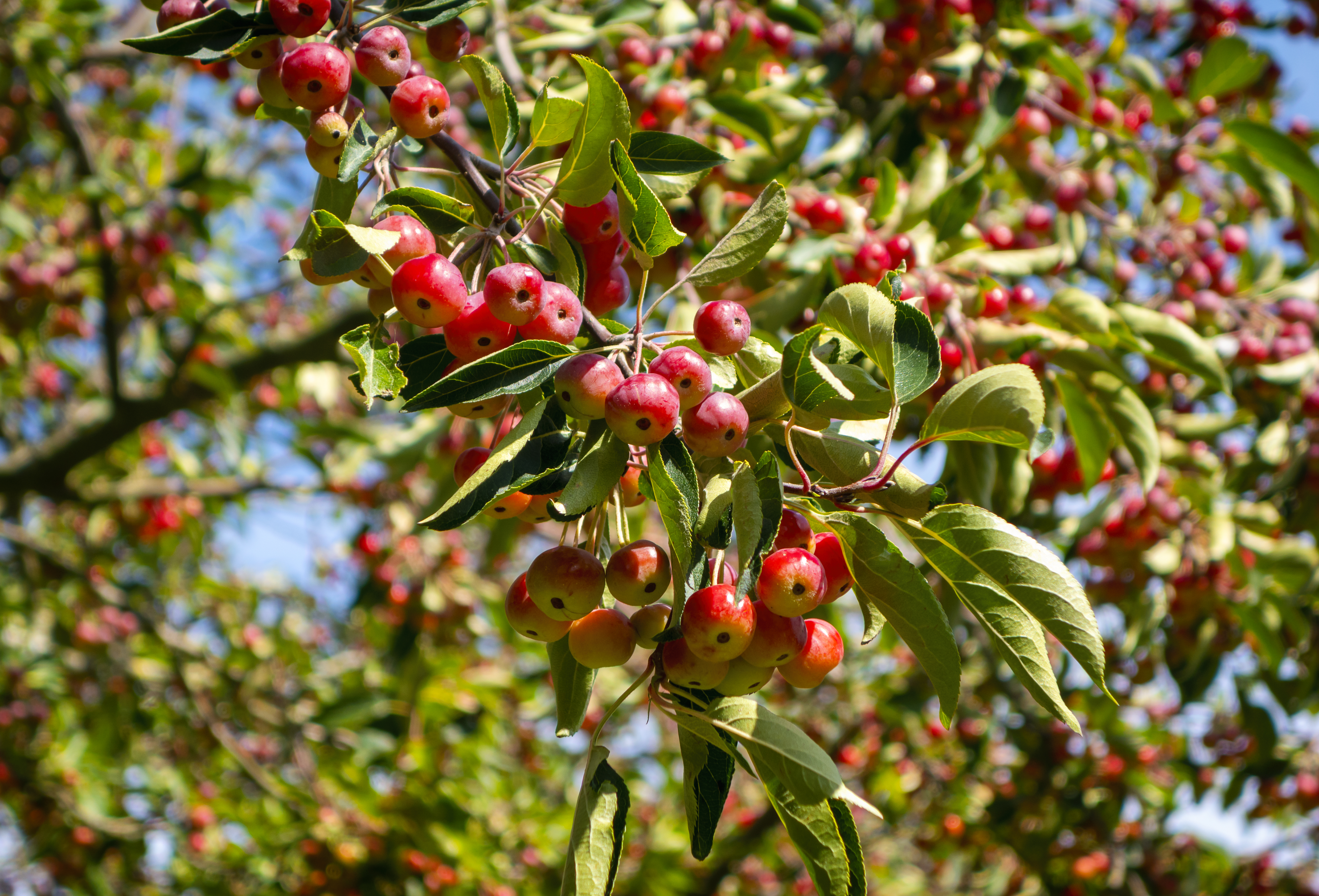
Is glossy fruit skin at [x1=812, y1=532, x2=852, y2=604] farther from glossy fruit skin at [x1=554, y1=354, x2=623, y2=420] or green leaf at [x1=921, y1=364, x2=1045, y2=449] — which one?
glossy fruit skin at [x1=554, y1=354, x2=623, y2=420]

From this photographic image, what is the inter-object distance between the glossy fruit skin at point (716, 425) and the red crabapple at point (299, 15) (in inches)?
25.8

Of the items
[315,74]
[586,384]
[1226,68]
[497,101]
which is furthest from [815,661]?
[1226,68]

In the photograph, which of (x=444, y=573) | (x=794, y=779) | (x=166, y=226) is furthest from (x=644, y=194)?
(x=166, y=226)

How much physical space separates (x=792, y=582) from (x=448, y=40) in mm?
875

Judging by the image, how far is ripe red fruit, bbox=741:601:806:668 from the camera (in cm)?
101

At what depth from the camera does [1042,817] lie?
392cm

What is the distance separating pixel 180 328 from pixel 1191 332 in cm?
533

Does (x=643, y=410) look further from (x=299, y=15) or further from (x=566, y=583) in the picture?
(x=299, y=15)

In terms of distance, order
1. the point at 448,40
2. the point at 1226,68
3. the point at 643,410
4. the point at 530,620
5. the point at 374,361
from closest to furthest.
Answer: the point at 643,410, the point at 374,361, the point at 530,620, the point at 448,40, the point at 1226,68

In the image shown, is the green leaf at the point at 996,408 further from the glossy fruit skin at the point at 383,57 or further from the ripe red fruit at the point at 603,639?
the glossy fruit skin at the point at 383,57

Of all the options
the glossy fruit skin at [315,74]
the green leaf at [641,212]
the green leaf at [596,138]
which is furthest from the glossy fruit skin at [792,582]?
the glossy fruit skin at [315,74]

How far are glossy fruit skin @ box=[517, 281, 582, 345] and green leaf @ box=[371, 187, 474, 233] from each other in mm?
174

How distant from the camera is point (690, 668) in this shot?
3.24 ft

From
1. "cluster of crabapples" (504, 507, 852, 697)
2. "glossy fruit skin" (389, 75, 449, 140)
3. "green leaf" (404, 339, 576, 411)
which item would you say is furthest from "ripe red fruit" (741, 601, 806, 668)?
"glossy fruit skin" (389, 75, 449, 140)
